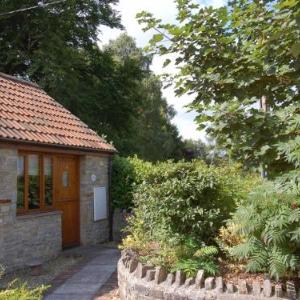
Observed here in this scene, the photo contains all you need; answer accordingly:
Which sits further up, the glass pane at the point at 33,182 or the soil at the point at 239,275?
the glass pane at the point at 33,182

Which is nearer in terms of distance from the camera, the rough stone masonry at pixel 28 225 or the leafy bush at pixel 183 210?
the leafy bush at pixel 183 210

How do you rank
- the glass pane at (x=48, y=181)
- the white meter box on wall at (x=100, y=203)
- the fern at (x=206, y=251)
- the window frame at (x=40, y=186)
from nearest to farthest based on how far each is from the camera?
the fern at (x=206, y=251)
the window frame at (x=40, y=186)
the glass pane at (x=48, y=181)
the white meter box on wall at (x=100, y=203)

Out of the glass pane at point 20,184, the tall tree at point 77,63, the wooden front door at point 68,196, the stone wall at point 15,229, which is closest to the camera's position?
the stone wall at point 15,229

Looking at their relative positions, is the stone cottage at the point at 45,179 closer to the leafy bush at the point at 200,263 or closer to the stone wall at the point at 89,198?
the stone wall at the point at 89,198

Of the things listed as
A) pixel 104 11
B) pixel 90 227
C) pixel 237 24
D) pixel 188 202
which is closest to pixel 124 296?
pixel 188 202

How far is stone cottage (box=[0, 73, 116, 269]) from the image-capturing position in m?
9.83

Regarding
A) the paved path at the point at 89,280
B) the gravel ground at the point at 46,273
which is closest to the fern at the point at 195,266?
the paved path at the point at 89,280

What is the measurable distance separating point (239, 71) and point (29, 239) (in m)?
6.89

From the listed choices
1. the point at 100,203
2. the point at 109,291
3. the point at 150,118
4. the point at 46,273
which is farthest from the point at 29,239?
the point at 150,118

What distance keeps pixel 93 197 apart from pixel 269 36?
368 inches

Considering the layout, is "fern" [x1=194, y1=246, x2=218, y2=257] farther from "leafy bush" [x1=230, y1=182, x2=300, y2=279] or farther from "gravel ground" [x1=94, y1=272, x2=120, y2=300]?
"gravel ground" [x1=94, y1=272, x2=120, y2=300]

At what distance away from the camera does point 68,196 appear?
12.5 meters

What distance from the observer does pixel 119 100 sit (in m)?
26.5

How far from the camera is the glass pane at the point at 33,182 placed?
35.4 ft
